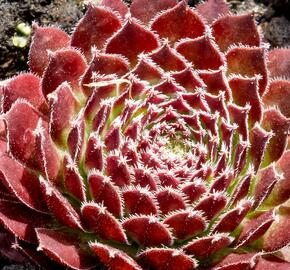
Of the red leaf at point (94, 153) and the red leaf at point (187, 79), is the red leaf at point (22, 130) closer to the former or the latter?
the red leaf at point (94, 153)

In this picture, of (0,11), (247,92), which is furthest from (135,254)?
(0,11)

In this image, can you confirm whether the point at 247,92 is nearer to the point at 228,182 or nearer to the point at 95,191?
the point at 228,182

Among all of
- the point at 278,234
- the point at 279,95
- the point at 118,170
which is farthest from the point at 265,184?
the point at 118,170

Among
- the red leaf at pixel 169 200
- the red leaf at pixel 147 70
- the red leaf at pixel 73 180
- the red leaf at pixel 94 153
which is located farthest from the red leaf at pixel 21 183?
the red leaf at pixel 147 70

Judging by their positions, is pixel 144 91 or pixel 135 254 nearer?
pixel 135 254

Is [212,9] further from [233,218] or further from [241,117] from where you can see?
[233,218]

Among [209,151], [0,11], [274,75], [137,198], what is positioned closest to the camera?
[137,198]

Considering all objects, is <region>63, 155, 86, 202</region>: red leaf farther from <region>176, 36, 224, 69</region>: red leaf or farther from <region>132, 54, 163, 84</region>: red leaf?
<region>176, 36, 224, 69</region>: red leaf
